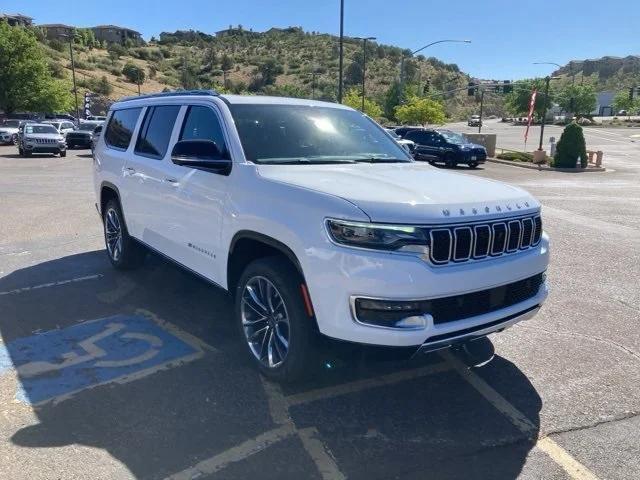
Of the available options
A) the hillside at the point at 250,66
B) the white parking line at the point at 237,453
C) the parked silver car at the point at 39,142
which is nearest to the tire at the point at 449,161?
the parked silver car at the point at 39,142

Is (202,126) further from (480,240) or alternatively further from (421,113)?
(421,113)

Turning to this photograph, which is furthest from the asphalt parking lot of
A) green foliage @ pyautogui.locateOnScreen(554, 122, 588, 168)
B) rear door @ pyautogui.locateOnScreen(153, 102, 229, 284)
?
green foliage @ pyautogui.locateOnScreen(554, 122, 588, 168)

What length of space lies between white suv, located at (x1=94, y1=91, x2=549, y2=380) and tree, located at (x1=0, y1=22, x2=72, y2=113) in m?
47.6

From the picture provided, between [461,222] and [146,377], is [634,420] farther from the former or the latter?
[146,377]

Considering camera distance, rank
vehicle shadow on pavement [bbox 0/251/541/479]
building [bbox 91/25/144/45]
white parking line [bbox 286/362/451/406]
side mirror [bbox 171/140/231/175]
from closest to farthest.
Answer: vehicle shadow on pavement [bbox 0/251/541/479], white parking line [bbox 286/362/451/406], side mirror [bbox 171/140/231/175], building [bbox 91/25/144/45]

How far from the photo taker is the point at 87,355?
4371 mm

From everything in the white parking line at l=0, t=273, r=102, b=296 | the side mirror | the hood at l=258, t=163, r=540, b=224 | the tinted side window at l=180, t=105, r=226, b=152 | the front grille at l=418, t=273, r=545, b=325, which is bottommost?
the white parking line at l=0, t=273, r=102, b=296

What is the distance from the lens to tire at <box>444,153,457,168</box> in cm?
2580

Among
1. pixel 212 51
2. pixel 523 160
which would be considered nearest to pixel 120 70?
pixel 212 51

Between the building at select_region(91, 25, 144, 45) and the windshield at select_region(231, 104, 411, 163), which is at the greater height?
the building at select_region(91, 25, 144, 45)

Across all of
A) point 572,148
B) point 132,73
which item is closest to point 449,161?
point 572,148

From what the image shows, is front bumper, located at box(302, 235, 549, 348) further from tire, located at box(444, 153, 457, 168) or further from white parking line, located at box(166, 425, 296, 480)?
tire, located at box(444, 153, 457, 168)

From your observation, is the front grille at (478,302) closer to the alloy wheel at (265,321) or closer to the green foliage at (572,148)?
the alloy wheel at (265,321)

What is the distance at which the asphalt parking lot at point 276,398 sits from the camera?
10.2ft
